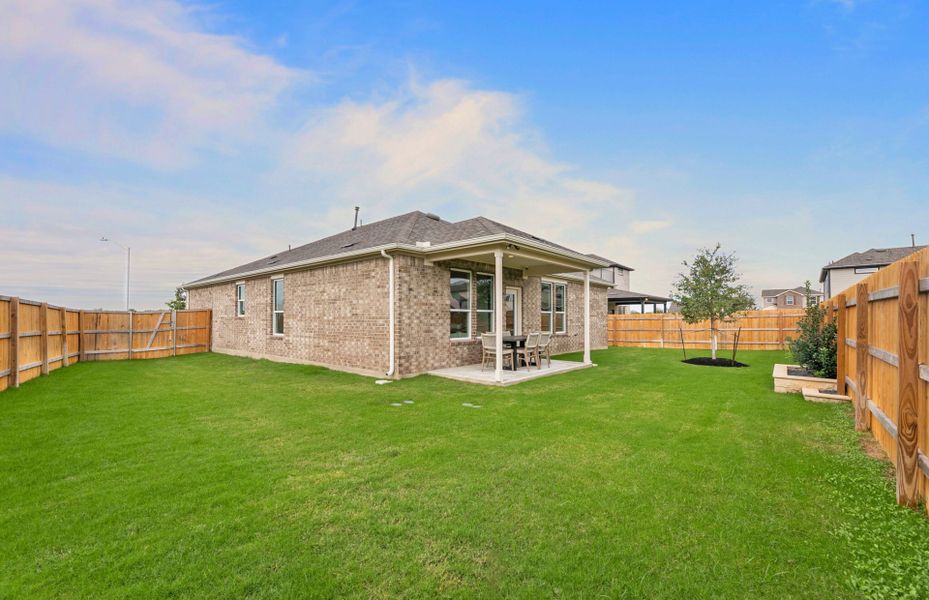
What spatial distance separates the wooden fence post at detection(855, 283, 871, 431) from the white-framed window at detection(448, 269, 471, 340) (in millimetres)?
7653

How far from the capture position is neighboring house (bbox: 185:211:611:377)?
374 inches

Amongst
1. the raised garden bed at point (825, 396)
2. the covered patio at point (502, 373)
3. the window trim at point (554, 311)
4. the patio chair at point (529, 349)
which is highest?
the window trim at point (554, 311)

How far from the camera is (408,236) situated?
10.7 m

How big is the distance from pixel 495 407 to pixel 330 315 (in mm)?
6342

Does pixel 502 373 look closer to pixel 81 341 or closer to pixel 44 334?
pixel 44 334

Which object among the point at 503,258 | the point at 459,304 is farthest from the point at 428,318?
the point at 503,258

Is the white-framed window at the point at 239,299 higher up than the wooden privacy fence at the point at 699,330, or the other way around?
the white-framed window at the point at 239,299

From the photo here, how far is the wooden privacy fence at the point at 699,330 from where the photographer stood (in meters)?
17.2

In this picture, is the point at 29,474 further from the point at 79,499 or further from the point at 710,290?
the point at 710,290

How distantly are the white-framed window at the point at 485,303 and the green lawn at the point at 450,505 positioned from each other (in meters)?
5.25

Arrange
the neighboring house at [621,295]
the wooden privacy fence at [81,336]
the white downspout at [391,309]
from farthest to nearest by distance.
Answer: the neighboring house at [621,295]
the white downspout at [391,309]
the wooden privacy fence at [81,336]

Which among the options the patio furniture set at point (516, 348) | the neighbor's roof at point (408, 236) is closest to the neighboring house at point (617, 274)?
the neighbor's roof at point (408, 236)

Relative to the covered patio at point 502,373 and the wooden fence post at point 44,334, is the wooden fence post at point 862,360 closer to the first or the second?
the covered patio at point 502,373

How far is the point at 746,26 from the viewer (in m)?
8.74
